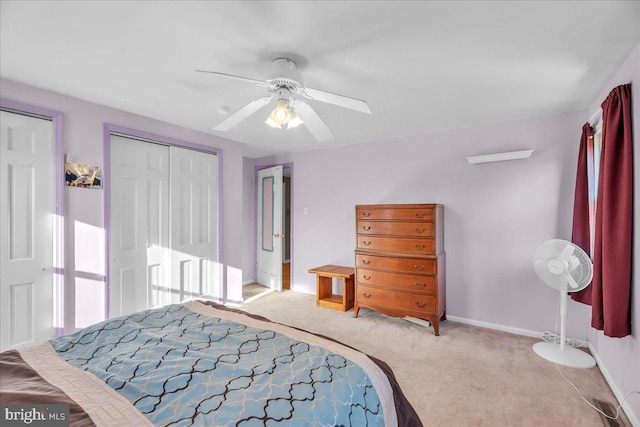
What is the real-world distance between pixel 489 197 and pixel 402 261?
1.26m

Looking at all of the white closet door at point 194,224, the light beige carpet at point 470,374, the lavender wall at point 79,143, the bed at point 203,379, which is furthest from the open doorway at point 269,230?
the bed at point 203,379

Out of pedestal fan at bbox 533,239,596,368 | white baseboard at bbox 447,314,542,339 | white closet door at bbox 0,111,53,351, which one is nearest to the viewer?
white closet door at bbox 0,111,53,351

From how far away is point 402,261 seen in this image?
3.35 meters

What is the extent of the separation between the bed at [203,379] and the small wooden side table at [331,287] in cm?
231

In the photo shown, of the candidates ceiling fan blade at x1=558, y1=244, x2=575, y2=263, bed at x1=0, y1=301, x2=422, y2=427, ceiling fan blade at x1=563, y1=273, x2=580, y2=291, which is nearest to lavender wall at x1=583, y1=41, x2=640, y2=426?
ceiling fan blade at x1=563, y1=273, x2=580, y2=291

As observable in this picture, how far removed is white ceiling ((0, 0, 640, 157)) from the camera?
1555 millimetres

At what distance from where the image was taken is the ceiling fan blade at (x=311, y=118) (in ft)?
6.77

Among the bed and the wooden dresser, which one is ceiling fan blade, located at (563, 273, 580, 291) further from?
the bed

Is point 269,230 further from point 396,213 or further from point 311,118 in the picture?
point 311,118

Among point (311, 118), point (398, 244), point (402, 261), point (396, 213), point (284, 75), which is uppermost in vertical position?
point (284, 75)

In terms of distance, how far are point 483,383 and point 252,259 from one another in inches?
161

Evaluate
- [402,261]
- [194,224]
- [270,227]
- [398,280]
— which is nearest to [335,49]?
[402,261]

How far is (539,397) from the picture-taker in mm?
2127

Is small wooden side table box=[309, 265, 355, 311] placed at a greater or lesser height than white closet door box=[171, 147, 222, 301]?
lesser
